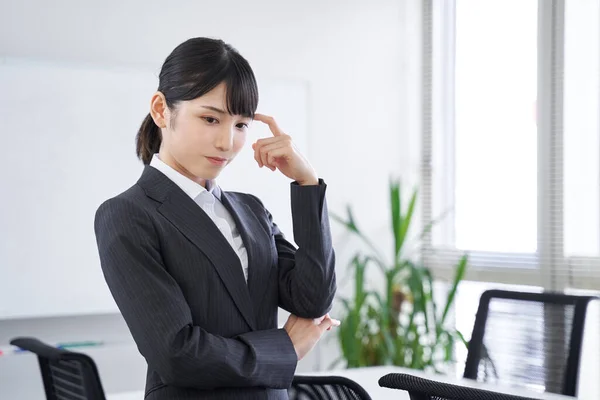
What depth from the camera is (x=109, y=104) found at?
12.3 ft

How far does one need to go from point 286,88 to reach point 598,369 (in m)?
2.04

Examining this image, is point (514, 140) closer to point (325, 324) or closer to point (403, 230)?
point (403, 230)

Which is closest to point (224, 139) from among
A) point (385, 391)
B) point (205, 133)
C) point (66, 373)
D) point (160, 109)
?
point (205, 133)

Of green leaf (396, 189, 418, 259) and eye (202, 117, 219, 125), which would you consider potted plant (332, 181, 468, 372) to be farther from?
eye (202, 117, 219, 125)

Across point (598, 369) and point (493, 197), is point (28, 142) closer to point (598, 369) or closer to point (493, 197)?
point (493, 197)

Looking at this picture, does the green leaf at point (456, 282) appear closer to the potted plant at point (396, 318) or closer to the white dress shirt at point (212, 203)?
the potted plant at point (396, 318)

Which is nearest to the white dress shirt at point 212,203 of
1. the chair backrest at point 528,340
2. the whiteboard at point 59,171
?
the chair backrest at point 528,340

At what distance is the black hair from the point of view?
1381 millimetres

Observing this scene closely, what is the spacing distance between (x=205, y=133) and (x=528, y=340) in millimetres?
1462

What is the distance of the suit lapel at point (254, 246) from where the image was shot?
1.45 m

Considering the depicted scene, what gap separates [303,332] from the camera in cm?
151

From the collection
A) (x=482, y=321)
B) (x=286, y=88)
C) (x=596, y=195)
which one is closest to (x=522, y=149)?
(x=596, y=195)

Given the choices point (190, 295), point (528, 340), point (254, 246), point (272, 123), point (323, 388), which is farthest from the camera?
point (528, 340)

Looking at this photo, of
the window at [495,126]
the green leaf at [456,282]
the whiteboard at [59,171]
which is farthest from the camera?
the window at [495,126]
